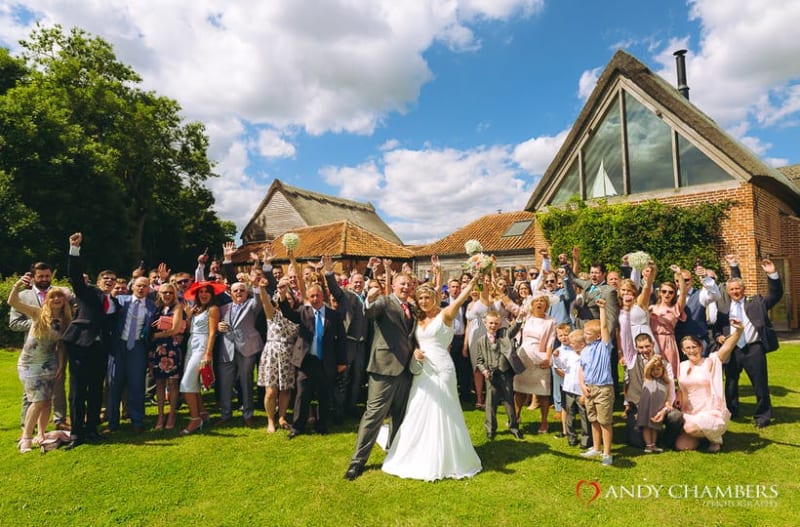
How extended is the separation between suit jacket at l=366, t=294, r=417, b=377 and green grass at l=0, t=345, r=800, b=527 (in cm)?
117

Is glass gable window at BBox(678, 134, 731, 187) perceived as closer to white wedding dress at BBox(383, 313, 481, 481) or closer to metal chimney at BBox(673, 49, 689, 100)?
metal chimney at BBox(673, 49, 689, 100)

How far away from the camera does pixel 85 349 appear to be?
5.47 meters

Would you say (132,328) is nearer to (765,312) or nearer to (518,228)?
(765,312)

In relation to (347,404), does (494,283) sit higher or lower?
higher

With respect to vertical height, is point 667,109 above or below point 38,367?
above

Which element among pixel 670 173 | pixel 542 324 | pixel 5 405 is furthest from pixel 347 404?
pixel 670 173

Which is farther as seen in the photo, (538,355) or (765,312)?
(765,312)

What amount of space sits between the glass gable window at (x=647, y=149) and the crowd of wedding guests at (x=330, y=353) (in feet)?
26.5

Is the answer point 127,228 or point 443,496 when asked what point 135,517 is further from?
point 127,228

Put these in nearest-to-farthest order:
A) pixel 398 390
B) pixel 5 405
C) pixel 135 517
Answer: pixel 135 517, pixel 398 390, pixel 5 405

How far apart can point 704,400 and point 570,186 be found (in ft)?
38.7

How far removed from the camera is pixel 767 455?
496cm

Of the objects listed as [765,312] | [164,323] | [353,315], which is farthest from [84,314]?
[765,312]

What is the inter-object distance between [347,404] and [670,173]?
505 inches
